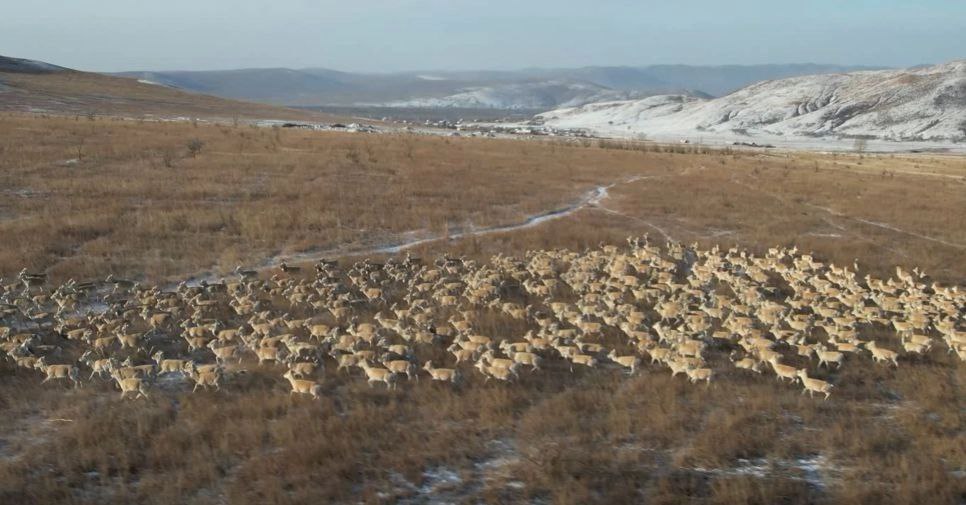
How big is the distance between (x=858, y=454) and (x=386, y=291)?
32.9 ft

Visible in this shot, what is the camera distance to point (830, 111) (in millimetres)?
106938

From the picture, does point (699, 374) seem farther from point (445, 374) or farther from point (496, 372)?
point (445, 374)

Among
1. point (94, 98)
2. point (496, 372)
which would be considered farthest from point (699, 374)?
point (94, 98)

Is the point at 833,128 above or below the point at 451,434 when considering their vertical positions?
above

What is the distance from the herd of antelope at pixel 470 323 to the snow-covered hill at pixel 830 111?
291 ft

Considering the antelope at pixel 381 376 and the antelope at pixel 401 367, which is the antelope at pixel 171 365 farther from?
the antelope at pixel 401 367

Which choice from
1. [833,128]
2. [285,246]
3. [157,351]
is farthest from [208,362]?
[833,128]

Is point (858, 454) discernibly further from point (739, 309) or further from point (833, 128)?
point (833, 128)

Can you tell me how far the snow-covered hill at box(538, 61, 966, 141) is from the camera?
95812mm

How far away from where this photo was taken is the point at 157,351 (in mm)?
12328

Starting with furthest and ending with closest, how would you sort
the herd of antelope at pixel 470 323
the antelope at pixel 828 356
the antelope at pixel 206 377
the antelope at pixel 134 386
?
the antelope at pixel 828 356 → the herd of antelope at pixel 470 323 → the antelope at pixel 206 377 → the antelope at pixel 134 386

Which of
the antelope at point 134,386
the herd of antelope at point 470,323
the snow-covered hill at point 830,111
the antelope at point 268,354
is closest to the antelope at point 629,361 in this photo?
the herd of antelope at point 470,323

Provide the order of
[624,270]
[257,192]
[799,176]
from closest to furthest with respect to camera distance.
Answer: [624,270]
[257,192]
[799,176]

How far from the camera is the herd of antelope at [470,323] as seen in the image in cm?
1162
